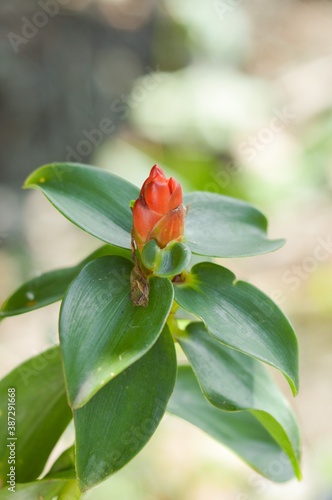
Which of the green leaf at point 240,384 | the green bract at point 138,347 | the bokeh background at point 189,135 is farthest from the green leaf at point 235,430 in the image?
the bokeh background at point 189,135

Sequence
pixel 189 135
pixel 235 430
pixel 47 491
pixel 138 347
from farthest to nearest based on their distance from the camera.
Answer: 1. pixel 189 135
2. pixel 235 430
3. pixel 47 491
4. pixel 138 347

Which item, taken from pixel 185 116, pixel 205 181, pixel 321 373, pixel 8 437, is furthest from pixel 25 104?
pixel 8 437

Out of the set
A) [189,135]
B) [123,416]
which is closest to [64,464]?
[123,416]

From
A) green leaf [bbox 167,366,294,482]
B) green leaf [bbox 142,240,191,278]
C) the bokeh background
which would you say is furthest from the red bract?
the bokeh background

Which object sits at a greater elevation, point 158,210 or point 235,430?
point 158,210

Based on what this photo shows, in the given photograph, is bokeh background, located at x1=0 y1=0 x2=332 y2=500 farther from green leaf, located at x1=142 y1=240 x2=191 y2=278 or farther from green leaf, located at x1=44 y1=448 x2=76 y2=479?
green leaf, located at x1=142 y1=240 x2=191 y2=278
